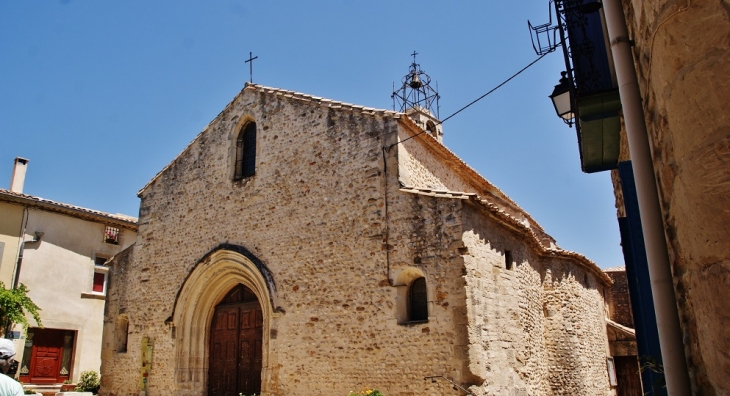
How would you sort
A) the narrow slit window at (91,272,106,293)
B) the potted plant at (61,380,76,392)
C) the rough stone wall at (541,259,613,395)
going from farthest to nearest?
the narrow slit window at (91,272,106,293), the potted plant at (61,380,76,392), the rough stone wall at (541,259,613,395)

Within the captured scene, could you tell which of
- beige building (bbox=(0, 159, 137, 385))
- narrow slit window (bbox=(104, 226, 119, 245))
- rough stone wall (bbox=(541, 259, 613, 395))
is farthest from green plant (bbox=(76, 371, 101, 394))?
rough stone wall (bbox=(541, 259, 613, 395))

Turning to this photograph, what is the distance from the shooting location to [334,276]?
1195 centimetres

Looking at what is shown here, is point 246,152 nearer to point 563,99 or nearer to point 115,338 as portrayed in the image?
point 115,338

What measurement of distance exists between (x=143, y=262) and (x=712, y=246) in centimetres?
1575

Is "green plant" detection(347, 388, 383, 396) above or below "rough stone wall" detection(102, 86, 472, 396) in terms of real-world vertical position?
below

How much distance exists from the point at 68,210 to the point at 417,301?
51.7 ft

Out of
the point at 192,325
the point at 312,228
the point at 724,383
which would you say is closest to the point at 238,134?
the point at 312,228

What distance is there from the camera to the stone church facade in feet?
Answer: 34.7

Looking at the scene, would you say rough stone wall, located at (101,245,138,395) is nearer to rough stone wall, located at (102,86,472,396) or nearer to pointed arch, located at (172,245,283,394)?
rough stone wall, located at (102,86,472,396)

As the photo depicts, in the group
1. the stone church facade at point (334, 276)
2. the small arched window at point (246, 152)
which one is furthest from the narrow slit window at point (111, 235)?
the small arched window at point (246, 152)

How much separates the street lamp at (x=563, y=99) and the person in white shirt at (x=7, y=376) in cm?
672

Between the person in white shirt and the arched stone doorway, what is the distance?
9.24 metres

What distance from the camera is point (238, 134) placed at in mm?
15219

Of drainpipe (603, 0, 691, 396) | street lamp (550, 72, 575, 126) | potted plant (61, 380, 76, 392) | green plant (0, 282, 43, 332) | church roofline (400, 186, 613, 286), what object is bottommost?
potted plant (61, 380, 76, 392)
